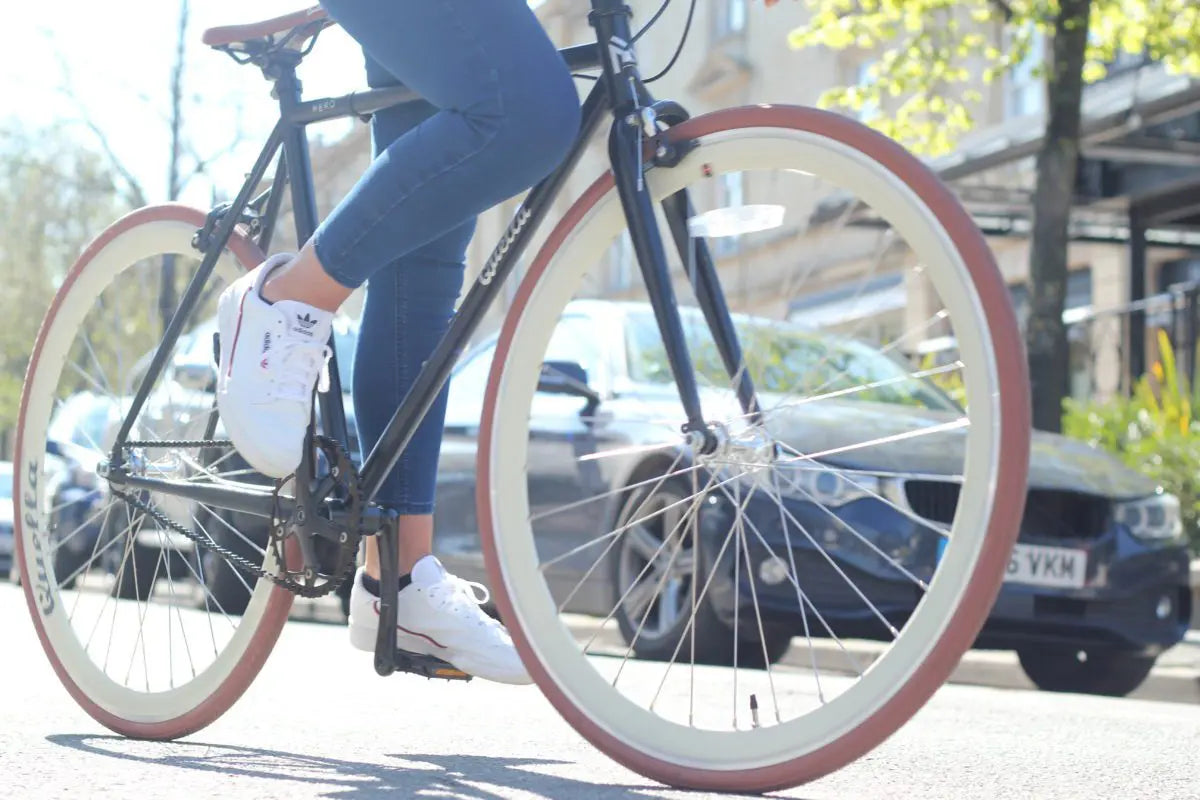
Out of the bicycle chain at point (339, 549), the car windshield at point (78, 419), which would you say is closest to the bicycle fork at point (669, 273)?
the bicycle chain at point (339, 549)

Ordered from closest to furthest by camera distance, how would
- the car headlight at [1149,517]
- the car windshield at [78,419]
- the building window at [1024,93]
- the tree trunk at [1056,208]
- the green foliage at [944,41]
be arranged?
the car windshield at [78,419], the car headlight at [1149,517], the tree trunk at [1056,208], the green foliage at [944,41], the building window at [1024,93]

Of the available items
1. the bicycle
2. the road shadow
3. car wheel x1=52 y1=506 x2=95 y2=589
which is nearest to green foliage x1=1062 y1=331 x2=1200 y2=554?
the bicycle

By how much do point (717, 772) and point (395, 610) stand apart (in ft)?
2.42

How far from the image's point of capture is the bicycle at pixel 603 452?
7.07ft

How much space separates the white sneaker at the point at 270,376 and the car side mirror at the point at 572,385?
1330 millimetres

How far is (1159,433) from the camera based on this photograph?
10.3 metres

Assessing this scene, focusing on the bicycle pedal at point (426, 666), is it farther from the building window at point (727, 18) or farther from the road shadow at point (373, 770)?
the building window at point (727, 18)

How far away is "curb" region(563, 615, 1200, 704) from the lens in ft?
21.5

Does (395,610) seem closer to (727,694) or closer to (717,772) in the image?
(727,694)

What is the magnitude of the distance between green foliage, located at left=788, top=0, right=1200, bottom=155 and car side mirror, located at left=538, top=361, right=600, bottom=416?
19.5 feet

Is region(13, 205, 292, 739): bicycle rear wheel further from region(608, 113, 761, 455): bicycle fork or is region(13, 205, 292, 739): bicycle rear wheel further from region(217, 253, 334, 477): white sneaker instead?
region(608, 113, 761, 455): bicycle fork

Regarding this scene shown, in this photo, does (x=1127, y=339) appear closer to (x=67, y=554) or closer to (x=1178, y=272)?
(x=1178, y=272)

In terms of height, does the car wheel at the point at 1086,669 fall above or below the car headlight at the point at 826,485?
below

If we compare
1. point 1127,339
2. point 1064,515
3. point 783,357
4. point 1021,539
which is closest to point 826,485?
point 783,357
